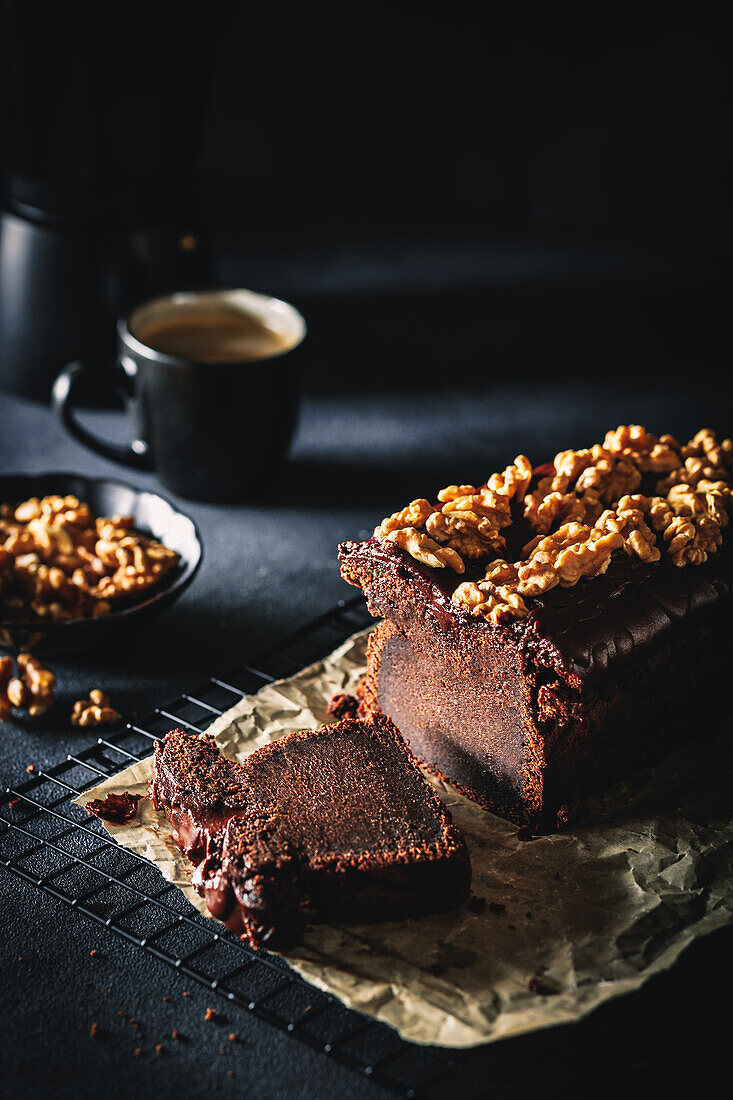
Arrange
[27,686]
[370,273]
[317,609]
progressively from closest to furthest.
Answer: [27,686] → [317,609] → [370,273]

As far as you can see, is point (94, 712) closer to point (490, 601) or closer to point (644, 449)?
point (490, 601)

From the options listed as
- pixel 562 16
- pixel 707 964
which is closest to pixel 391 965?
pixel 707 964

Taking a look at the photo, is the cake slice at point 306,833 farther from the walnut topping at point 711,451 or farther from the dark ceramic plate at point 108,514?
the walnut topping at point 711,451

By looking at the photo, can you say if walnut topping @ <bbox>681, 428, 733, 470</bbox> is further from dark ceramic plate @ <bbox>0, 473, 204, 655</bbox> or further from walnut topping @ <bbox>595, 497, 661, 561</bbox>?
dark ceramic plate @ <bbox>0, 473, 204, 655</bbox>

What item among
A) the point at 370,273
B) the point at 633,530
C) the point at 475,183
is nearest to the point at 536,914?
the point at 633,530

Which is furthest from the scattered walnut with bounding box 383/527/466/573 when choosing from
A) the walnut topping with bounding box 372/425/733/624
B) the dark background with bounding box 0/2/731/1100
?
the dark background with bounding box 0/2/731/1100

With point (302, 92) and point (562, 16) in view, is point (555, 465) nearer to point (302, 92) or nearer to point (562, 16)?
point (562, 16)
